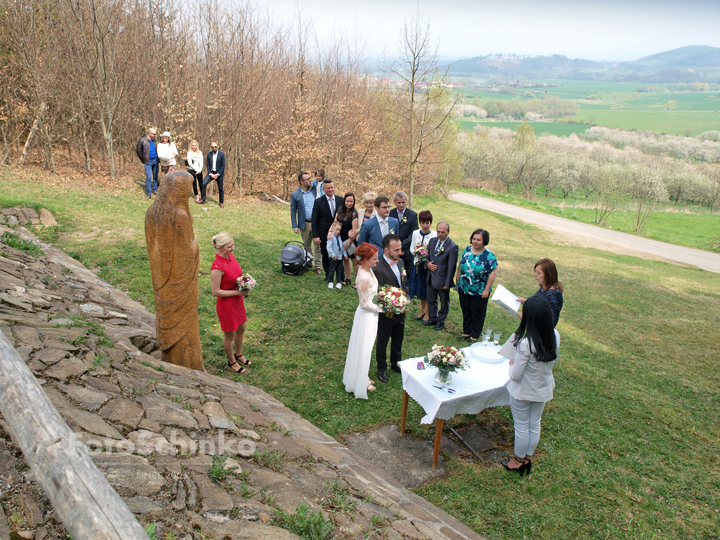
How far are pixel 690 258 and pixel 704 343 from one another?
55.8ft

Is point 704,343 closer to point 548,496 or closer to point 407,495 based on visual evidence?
point 548,496

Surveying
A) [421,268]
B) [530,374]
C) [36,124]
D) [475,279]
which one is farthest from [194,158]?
[530,374]

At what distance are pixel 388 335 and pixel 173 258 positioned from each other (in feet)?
10.9

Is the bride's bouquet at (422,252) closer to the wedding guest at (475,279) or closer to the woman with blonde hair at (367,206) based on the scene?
the wedding guest at (475,279)

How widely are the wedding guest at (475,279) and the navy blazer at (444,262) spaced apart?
0.27 m

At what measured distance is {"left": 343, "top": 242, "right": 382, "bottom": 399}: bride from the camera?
588cm

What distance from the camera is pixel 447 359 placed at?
493 centimetres

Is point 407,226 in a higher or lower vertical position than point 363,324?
higher

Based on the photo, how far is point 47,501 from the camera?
2.39 meters

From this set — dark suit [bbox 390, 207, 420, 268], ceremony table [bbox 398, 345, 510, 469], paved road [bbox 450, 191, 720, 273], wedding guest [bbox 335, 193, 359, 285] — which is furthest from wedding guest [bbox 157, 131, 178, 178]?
paved road [bbox 450, 191, 720, 273]

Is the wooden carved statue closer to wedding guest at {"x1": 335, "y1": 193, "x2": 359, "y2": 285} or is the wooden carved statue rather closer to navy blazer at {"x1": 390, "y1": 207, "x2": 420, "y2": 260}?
wedding guest at {"x1": 335, "y1": 193, "x2": 359, "y2": 285}

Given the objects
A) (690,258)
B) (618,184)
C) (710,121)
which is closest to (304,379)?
(690,258)

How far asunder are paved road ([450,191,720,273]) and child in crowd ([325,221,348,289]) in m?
19.5

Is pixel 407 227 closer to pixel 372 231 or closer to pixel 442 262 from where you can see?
pixel 372 231
